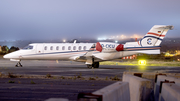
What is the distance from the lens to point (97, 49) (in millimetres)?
29828

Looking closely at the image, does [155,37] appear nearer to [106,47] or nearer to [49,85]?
[106,47]

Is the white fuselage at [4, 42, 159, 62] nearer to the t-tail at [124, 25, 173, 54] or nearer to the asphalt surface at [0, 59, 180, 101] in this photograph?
the t-tail at [124, 25, 173, 54]

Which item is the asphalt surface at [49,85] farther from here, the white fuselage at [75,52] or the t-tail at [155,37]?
the t-tail at [155,37]

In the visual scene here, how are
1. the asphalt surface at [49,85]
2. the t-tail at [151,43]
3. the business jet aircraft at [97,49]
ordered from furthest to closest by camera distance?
the business jet aircraft at [97,49]
the t-tail at [151,43]
the asphalt surface at [49,85]

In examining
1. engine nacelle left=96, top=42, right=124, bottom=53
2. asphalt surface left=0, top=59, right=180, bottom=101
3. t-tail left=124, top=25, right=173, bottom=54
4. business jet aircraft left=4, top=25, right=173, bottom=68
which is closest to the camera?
asphalt surface left=0, top=59, right=180, bottom=101

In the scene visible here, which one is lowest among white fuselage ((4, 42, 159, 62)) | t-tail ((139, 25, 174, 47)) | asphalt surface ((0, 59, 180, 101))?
asphalt surface ((0, 59, 180, 101))

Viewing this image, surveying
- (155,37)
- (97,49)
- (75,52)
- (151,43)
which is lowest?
(75,52)

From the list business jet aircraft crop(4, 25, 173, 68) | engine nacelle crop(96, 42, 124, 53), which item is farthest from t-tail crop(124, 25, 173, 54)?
engine nacelle crop(96, 42, 124, 53)

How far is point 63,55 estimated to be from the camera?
30500mm

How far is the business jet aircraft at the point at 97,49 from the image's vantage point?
29109 mm

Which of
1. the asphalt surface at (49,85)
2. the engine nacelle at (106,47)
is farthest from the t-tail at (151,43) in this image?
the asphalt surface at (49,85)

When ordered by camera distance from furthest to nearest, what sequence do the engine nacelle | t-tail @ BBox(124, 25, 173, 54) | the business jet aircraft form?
the engine nacelle, the business jet aircraft, t-tail @ BBox(124, 25, 173, 54)

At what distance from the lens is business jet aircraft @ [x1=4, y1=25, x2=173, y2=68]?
29.1 metres

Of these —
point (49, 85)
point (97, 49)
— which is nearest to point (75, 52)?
point (97, 49)
